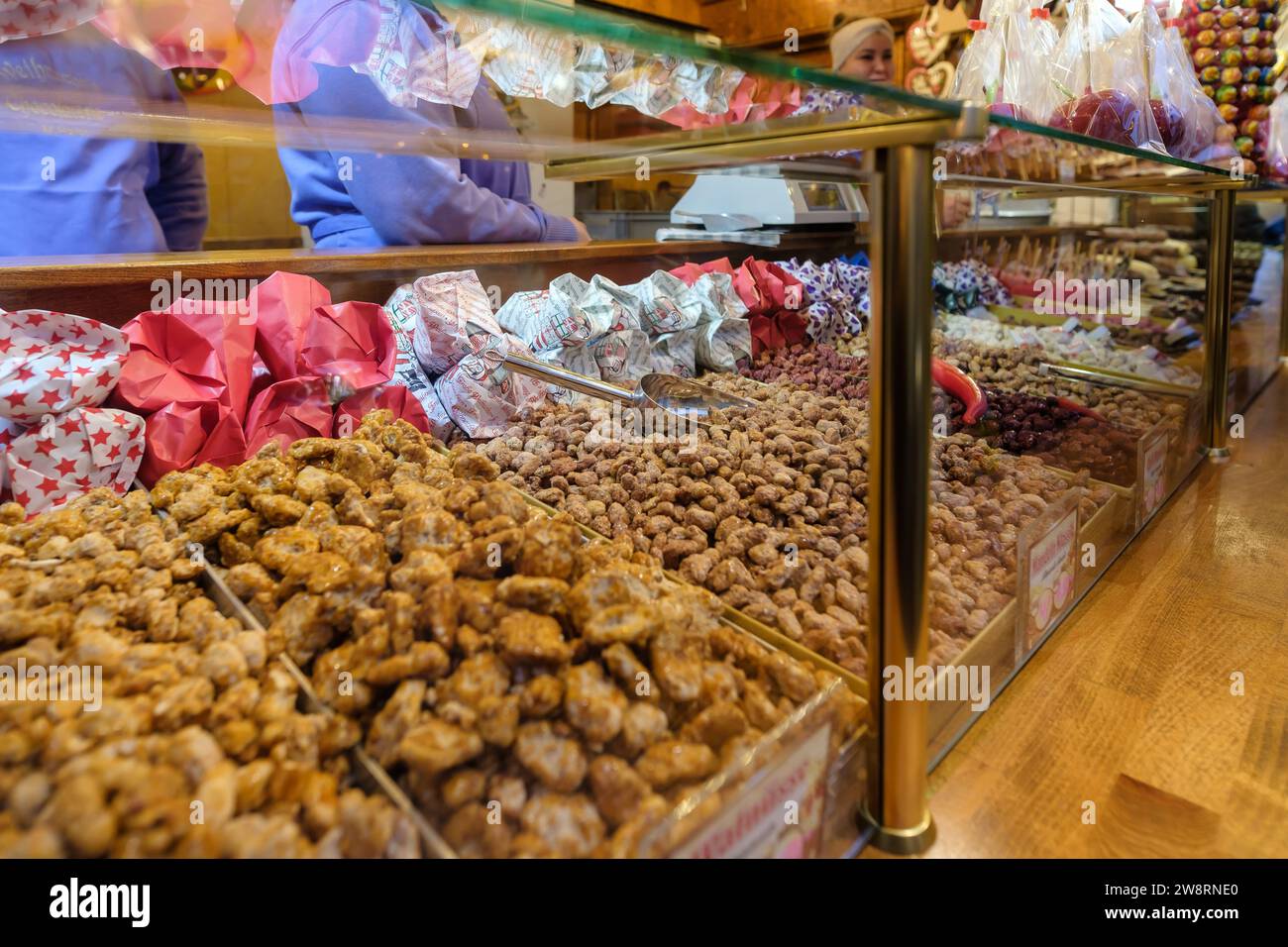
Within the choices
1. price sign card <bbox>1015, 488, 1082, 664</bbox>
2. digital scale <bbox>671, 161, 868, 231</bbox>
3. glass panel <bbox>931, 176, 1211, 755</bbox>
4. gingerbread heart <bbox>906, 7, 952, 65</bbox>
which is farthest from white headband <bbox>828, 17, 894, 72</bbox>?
price sign card <bbox>1015, 488, 1082, 664</bbox>

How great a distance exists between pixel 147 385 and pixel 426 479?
430 millimetres

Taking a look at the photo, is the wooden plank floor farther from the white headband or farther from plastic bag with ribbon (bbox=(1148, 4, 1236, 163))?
the white headband

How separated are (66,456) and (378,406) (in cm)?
44

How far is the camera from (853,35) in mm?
3518

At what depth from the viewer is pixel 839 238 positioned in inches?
108

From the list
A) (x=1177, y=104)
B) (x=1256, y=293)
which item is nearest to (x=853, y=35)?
(x=1256, y=293)

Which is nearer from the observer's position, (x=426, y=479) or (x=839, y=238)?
(x=426, y=479)

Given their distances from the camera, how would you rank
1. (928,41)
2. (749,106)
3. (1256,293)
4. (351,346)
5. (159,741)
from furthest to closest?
(928,41) < (1256,293) < (351,346) < (749,106) < (159,741)

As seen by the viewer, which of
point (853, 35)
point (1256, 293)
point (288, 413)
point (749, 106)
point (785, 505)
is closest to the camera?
point (749, 106)

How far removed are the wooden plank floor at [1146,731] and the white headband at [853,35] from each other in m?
2.87

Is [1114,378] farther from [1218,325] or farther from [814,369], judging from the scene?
[814,369]

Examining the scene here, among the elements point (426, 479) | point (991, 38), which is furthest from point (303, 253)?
point (991, 38)
